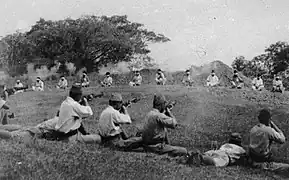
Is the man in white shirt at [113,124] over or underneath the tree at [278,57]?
underneath

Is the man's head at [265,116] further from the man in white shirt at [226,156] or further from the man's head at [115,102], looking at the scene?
the man's head at [115,102]

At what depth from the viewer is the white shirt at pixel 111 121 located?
37.3 feet

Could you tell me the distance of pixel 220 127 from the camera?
59.7 ft

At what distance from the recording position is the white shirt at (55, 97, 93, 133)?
11.0 m

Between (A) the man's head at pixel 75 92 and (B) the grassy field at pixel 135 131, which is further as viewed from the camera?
(A) the man's head at pixel 75 92

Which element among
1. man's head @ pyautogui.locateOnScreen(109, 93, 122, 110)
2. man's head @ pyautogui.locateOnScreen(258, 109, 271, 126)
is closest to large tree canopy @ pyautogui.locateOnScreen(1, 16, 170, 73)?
man's head @ pyautogui.locateOnScreen(109, 93, 122, 110)

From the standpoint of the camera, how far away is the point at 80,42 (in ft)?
132

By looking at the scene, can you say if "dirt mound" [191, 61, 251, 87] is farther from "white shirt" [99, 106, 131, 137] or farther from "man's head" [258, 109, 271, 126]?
"man's head" [258, 109, 271, 126]

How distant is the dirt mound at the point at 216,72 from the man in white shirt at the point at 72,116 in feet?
89.7

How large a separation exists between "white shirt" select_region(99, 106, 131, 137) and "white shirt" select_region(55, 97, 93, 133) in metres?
0.56

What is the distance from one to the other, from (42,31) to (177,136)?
92.9 feet

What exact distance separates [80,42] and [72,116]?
2989cm

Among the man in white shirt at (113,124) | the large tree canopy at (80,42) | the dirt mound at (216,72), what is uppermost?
the large tree canopy at (80,42)

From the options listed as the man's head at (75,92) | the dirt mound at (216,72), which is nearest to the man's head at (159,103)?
the man's head at (75,92)
